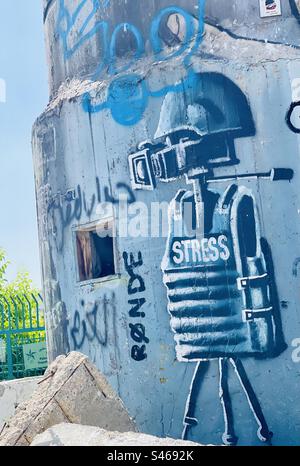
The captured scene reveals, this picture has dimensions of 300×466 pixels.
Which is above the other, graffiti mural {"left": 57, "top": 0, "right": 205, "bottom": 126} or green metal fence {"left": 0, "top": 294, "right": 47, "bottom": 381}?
graffiti mural {"left": 57, "top": 0, "right": 205, "bottom": 126}

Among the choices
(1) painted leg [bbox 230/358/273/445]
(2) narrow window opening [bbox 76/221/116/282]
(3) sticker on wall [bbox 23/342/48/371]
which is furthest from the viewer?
(3) sticker on wall [bbox 23/342/48/371]

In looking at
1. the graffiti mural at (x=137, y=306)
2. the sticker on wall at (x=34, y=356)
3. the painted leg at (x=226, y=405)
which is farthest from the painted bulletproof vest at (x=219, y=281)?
the sticker on wall at (x=34, y=356)

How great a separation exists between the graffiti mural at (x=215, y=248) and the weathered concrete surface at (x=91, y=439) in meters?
1.65

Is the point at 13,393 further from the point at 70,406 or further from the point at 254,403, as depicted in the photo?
the point at 254,403

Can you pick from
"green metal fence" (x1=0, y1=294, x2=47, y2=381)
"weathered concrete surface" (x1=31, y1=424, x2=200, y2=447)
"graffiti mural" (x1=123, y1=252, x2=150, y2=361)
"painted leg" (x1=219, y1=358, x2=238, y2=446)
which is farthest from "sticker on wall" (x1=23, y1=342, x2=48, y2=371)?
"weathered concrete surface" (x1=31, y1=424, x2=200, y2=447)

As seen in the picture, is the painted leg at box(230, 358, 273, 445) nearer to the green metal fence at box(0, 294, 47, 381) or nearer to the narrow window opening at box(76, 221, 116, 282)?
the narrow window opening at box(76, 221, 116, 282)

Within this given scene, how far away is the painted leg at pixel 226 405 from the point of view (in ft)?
23.1

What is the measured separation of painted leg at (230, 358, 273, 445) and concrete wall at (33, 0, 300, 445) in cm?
1

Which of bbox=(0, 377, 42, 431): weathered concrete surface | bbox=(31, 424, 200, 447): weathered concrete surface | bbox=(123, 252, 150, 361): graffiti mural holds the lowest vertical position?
bbox=(0, 377, 42, 431): weathered concrete surface

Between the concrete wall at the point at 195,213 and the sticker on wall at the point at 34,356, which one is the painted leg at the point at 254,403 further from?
the sticker on wall at the point at 34,356

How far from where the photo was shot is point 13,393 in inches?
394

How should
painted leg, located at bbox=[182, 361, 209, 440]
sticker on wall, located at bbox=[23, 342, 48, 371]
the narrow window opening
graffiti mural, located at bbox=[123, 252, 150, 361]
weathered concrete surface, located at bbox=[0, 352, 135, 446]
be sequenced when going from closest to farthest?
1. weathered concrete surface, located at bbox=[0, 352, 135, 446]
2. painted leg, located at bbox=[182, 361, 209, 440]
3. graffiti mural, located at bbox=[123, 252, 150, 361]
4. the narrow window opening
5. sticker on wall, located at bbox=[23, 342, 48, 371]

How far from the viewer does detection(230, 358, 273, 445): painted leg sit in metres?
6.95
